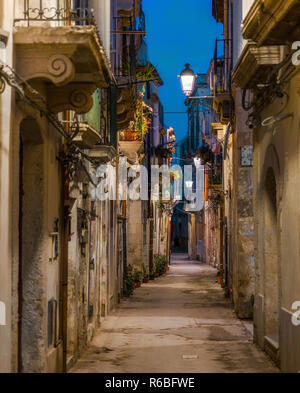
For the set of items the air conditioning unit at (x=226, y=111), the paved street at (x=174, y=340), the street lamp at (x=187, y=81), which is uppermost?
the street lamp at (x=187, y=81)

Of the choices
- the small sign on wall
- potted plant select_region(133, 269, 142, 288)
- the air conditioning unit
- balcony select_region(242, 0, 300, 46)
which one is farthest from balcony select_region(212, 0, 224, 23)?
balcony select_region(242, 0, 300, 46)

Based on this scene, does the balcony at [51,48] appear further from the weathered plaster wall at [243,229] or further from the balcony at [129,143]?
the balcony at [129,143]

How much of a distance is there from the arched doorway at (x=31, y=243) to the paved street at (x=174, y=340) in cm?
240

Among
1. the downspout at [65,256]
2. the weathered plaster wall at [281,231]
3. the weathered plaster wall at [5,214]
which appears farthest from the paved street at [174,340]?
the weathered plaster wall at [5,214]

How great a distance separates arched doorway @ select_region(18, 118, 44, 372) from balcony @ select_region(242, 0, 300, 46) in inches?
113

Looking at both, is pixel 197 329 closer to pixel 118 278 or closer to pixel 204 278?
pixel 118 278

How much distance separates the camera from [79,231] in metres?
12.9

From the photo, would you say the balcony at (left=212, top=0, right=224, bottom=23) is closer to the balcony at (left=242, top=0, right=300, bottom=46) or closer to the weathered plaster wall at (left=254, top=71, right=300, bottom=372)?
the weathered plaster wall at (left=254, top=71, right=300, bottom=372)

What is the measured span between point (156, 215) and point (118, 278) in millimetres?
19212

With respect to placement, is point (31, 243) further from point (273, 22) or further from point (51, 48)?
point (273, 22)

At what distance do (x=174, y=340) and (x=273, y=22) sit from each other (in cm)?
769

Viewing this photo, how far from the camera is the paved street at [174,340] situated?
11797 mm

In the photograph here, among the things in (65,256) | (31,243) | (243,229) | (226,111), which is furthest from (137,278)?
(31,243)
